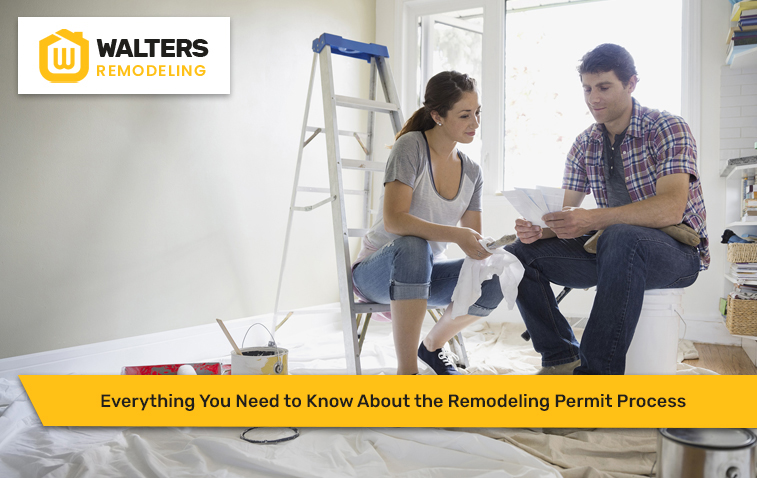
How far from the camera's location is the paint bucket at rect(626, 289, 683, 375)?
1.58m

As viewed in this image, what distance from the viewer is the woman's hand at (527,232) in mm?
1757

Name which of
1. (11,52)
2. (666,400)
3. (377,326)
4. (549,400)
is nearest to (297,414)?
(549,400)

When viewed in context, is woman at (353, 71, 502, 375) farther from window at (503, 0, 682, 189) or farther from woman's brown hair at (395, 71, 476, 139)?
window at (503, 0, 682, 189)

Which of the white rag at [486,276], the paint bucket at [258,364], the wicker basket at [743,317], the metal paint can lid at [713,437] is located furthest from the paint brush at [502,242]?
the wicker basket at [743,317]

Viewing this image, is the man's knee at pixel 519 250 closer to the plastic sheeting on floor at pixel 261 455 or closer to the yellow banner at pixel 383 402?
the yellow banner at pixel 383 402

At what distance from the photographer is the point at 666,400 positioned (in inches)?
50.9

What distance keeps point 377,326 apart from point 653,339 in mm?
2025

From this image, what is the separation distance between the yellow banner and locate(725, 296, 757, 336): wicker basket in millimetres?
1263

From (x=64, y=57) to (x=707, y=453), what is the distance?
7.84 ft

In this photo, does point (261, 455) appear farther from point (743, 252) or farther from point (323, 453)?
point (743, 252)

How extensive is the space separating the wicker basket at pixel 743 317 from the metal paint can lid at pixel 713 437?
5.80 ft

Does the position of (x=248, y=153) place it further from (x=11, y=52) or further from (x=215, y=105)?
(x=11, y=52)

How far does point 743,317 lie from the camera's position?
242cm

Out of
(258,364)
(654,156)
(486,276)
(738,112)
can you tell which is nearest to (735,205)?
(738,112)
